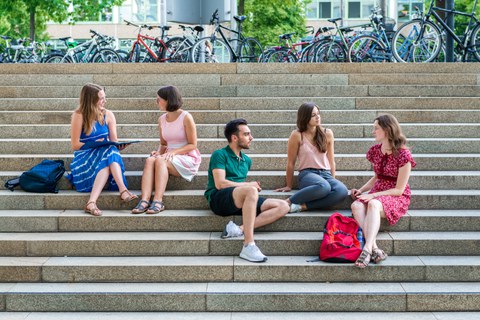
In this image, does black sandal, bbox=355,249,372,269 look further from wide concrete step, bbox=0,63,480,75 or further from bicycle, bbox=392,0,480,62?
bicycle, bbox=392,0,480,62

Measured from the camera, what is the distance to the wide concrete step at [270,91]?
11.2 metres

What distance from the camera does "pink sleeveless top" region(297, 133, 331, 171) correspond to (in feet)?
27.0

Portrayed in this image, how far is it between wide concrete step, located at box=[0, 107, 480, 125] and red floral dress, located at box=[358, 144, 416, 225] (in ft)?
8.30

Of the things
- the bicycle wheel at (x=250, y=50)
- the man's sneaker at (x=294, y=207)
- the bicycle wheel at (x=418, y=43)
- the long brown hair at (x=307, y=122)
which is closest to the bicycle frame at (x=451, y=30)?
the bicycle wheel at (x=418, y=43)

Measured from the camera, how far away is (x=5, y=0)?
2475cm

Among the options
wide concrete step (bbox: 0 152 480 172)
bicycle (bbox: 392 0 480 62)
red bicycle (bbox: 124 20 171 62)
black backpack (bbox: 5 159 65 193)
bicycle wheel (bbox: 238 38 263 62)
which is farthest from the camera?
bicycle wheel (bbox: 238 38 263 62)

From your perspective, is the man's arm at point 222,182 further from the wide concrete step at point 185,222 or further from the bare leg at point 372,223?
the bare leg at point 372,223

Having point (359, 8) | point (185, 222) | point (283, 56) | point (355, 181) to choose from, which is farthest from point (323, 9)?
point (185, 222)

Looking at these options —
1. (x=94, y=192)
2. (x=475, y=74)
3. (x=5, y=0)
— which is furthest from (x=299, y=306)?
(x=5, y=0)

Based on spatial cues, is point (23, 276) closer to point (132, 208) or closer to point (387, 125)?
point (132, 208)

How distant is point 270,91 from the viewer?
11312 millimetres

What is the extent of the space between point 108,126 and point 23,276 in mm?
2036

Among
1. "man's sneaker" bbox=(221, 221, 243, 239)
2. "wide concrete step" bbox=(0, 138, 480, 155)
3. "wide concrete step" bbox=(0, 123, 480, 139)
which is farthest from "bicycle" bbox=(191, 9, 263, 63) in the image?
"man's sneaker" bbox=(221, 221, 243, 239)

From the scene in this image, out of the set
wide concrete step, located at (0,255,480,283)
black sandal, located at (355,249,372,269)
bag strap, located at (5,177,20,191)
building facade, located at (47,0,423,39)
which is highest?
building facade, located at (47,0,423,39)
